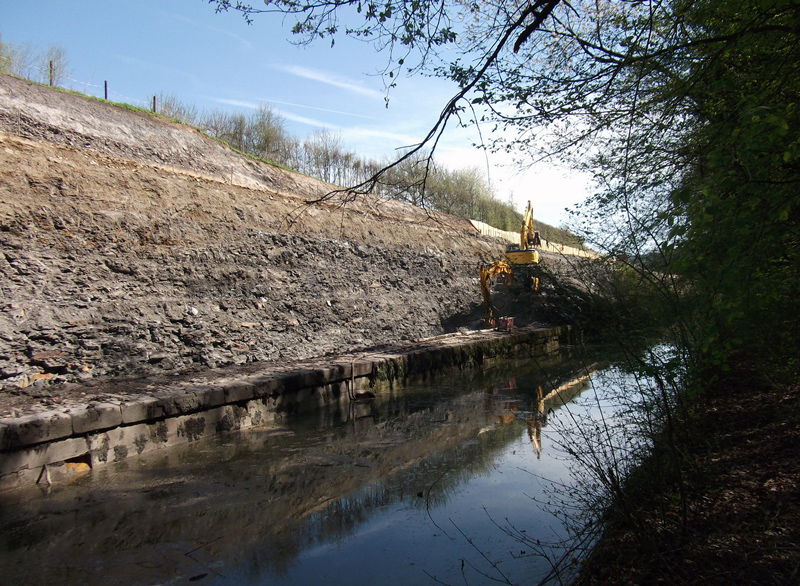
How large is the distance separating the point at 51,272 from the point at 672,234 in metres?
8.65

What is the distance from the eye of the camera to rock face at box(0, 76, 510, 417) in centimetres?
802

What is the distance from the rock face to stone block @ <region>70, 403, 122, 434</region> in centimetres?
72

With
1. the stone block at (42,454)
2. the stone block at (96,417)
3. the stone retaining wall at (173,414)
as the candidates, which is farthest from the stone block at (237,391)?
the stone block at (42,454)

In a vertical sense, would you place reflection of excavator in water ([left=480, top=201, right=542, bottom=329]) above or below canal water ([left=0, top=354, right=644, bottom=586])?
above

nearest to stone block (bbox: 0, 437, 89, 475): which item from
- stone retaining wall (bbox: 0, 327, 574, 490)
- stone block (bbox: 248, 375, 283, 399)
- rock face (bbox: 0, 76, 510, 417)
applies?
stone retaining wall (bbox: 0, 327, 574, 490)

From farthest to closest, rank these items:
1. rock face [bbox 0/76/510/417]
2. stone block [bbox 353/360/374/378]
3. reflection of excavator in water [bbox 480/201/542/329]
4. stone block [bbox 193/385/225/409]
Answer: reflection of excavator in water [bbox 480/201/542/329] < stone block [bbox 353/360/374/378] < rock face [bbox 0/76/510/417] < stone block [bbox 193/385/225/409]

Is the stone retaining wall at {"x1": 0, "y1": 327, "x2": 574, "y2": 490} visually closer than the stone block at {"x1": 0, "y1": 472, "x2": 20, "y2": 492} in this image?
No

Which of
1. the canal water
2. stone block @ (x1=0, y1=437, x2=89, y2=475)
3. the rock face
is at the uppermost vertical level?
the rock face

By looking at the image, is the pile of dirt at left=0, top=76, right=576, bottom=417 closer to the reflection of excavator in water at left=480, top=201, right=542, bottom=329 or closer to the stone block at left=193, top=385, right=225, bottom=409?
the stone block at left=193, top=385, right=225, bottom=409

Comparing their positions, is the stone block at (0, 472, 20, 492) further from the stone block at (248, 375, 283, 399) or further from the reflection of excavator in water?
the reflection of excavator in water

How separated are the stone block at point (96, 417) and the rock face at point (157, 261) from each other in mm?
718

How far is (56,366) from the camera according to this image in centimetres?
736

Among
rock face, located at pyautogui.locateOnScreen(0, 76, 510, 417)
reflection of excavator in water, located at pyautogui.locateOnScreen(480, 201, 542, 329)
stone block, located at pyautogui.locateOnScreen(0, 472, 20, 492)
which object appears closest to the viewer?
stone block, located at pyautogui.locateOnScreen(0, 472, 20, 492)

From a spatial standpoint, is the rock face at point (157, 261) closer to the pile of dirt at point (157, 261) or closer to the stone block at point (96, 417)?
the pile of dirt at point (157, 261)
